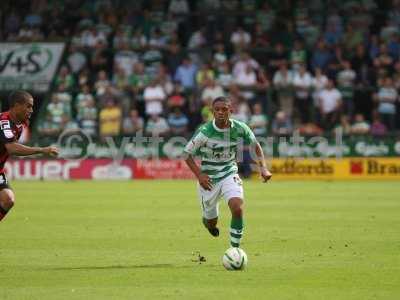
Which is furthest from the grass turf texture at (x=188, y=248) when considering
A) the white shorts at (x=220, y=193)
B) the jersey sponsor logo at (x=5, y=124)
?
the jersey sponsor logo at (x=5, y=124)

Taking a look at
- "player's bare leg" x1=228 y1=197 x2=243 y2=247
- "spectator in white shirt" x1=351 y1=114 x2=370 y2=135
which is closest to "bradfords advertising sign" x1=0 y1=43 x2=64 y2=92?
"spectator in white shirt" x1=351 y1=114 x2=370 y2=135

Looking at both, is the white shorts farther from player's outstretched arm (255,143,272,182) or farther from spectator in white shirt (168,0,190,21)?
spectator in white shirt (168,0,190,21)

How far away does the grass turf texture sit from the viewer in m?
9.75

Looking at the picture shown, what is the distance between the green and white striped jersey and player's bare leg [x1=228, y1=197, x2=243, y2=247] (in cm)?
61

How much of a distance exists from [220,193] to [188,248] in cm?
161

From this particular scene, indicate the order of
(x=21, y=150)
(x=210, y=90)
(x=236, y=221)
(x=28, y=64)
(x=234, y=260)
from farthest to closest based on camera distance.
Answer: (x=28, y=64) → (x=210, y=90) → (x=236, y=221) → (x=21, y=150) → (x=234, y=260)

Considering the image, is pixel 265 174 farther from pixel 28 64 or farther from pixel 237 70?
pixel 28 64

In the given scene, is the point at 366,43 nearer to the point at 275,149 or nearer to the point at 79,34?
the point at 275,149

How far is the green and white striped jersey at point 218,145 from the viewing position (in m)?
12.1

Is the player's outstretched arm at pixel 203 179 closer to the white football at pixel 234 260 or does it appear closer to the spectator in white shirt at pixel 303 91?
the white football at pixel 234 260

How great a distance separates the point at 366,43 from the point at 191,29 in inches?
247

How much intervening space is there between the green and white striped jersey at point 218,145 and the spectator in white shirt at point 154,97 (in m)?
19.5

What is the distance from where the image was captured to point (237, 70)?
105ft

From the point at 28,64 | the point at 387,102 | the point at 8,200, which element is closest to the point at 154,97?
the point at 28,64
